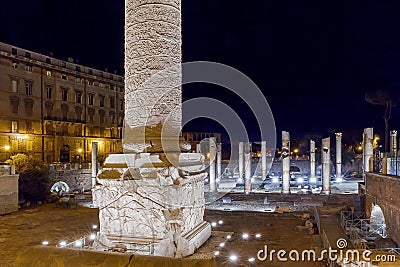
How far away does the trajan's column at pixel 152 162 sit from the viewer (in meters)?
7.38

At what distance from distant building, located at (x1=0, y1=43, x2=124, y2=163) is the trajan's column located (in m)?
20.6

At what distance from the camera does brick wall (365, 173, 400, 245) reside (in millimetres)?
9695

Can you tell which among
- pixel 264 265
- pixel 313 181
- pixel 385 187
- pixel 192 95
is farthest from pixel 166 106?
pixel 192 95

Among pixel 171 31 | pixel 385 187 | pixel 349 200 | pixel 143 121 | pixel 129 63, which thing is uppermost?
pixel 171 31

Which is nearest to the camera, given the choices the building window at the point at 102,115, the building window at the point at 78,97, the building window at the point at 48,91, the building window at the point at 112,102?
the building window at the point at 48,91

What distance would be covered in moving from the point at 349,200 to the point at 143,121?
14052 mm

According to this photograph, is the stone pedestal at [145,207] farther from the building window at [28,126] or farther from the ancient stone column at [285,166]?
the building window at [28,126]

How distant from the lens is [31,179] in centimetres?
1862

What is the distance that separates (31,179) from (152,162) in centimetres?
1365

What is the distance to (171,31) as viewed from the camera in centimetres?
817

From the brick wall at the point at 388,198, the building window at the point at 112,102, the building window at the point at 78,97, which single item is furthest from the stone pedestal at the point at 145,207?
the building window at the point at 112,102

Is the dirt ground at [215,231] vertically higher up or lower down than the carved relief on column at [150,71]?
lower down

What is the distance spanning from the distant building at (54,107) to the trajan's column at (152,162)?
67.5 ft

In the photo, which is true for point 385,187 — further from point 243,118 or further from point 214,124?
point 214,124
